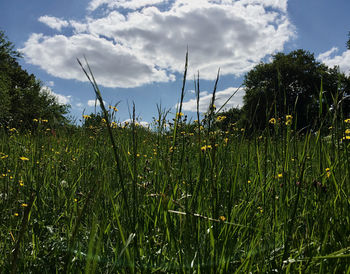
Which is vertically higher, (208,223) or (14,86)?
(14,86)

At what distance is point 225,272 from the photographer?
3.45 feet

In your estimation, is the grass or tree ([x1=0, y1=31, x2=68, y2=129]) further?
tree ([x1=0, y1=31, x2=68, y2=129])

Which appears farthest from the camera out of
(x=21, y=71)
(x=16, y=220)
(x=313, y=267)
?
(x=21, y=71)

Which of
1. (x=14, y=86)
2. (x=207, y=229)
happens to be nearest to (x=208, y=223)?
(x=207, y=229)

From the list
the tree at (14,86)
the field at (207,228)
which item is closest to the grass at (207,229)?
the field at (207,228)

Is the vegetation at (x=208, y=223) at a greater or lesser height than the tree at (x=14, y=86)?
lesser

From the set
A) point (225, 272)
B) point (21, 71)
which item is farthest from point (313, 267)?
point (21, 71)

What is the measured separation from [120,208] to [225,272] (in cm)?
78

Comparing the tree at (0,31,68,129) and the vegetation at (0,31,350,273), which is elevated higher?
the tree at (0,31,68,129)

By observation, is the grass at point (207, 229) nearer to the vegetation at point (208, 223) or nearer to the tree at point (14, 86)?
the vegetation at point (208, 223)

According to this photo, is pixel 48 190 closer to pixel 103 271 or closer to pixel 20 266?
pixel 20 266

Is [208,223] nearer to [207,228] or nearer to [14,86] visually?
[207,228]

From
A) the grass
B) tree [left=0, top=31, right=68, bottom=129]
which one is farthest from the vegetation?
tree [left=0, top=31, right=68, bottom=129]

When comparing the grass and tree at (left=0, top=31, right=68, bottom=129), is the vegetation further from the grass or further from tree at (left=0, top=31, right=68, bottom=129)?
tree at (left=0, top=31, right=68, bottom=129)
